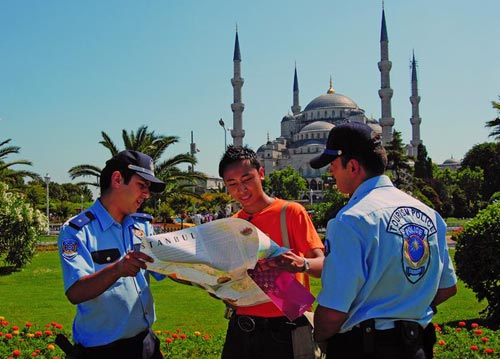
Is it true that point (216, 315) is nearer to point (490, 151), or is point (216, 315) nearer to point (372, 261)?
point (372, 261)

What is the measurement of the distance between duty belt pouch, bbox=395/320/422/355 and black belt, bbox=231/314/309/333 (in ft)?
1.98

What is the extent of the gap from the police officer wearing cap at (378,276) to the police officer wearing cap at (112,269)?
73 centimetres

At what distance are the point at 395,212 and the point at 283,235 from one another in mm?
735

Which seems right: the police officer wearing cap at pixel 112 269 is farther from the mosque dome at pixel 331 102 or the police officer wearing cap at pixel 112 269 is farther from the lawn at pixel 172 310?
the mosque dome at pixel 331 102

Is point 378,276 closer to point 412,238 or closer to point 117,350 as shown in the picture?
point 412,238

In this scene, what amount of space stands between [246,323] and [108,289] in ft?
2.28

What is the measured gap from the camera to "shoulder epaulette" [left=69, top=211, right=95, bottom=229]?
7.84 ft

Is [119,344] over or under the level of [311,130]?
under

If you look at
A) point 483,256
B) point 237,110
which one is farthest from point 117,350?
point 237,110

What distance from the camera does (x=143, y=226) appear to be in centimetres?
272

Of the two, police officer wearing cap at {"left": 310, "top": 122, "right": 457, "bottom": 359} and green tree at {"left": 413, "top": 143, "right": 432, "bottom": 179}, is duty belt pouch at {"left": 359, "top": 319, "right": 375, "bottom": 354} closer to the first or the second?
police officer wearing cap at {"left": 310, "top": 122, "right": 457, "bottom": 359}

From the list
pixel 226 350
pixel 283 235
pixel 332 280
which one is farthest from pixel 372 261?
Answer: pixel 226 350

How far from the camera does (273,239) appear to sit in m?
2.78

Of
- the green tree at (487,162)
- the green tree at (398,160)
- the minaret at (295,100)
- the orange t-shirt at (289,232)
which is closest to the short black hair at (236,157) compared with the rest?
the orange t-shirt at (289,232)
